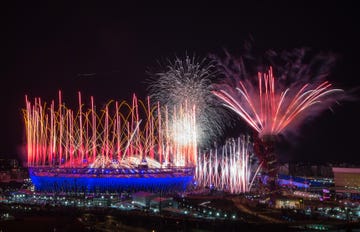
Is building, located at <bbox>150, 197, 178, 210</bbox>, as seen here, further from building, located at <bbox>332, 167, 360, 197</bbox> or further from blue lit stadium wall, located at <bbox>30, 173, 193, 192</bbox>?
building, located at <bbox>332, 167, 360, 197</bbox>

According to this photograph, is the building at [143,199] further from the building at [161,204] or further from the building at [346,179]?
the building at [346,179]

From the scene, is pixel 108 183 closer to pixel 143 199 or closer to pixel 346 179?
pixel 143 199

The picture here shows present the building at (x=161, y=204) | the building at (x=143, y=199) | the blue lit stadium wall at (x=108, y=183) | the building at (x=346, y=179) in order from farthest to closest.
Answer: the building at (x=346, y=179) → the blue lit stadium wall at (x=108, y=183) → the building at (x=143, y=199) → the building at (x=161, y=204)

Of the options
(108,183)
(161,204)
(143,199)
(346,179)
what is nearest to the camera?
(161,204)

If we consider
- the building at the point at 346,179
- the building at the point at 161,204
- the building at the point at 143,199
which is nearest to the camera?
the building at the point at 161,204

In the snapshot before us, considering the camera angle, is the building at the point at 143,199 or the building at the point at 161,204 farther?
the building at the point at 143,199

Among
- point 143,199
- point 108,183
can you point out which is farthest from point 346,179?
point 143,199

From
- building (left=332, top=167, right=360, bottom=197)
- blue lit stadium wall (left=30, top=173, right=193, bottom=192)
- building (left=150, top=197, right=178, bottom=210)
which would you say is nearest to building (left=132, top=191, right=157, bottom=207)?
building (left=150, top=197, right=178, bottom=210)

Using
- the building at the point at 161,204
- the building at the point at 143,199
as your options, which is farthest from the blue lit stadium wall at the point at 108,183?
the building at the point at 161,204

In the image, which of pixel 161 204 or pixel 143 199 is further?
pixel 143 199
